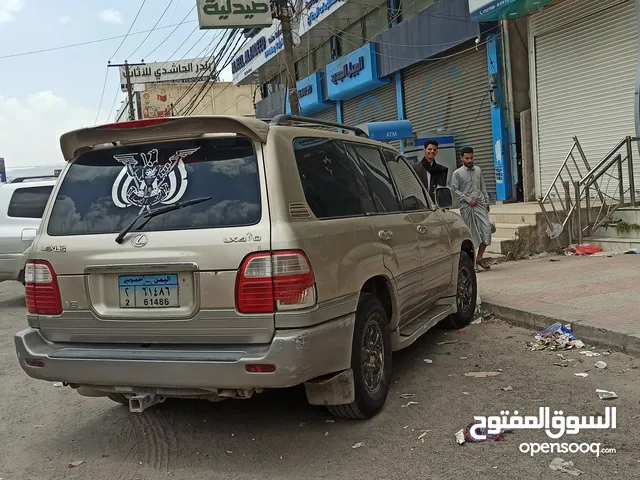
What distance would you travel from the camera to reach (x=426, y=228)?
5.17 m

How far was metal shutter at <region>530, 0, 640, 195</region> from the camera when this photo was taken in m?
11.4

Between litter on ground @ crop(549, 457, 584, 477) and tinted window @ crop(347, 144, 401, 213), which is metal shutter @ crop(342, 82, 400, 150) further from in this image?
litter on ground @ crop(549, 457, 584, 477)

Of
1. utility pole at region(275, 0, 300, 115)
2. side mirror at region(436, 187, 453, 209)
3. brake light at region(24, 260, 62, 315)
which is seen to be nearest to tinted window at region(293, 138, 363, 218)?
brake light at region(24, 260, 62, 315)

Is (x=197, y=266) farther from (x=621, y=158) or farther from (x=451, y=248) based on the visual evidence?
(x=621, y=158)

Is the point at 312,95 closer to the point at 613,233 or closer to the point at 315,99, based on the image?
the point at 315,99

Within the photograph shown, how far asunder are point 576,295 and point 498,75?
8.67 meters

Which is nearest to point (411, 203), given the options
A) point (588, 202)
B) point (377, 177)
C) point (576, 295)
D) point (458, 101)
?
point (377, 177)

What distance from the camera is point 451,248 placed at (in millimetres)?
5797

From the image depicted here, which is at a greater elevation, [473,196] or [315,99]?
[315,99]

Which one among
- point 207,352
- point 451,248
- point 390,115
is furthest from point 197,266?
point 390,115

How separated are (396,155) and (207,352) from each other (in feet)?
8.94

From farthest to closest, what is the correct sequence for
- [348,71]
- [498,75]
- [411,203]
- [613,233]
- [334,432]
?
[348,71] < [498,75] < [613,233] < [411,203] < [334,432]

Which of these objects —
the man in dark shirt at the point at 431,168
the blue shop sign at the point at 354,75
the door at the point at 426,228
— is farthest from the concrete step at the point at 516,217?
the blue shop sign at the point at 354,75

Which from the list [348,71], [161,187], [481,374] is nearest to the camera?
[161,187]
